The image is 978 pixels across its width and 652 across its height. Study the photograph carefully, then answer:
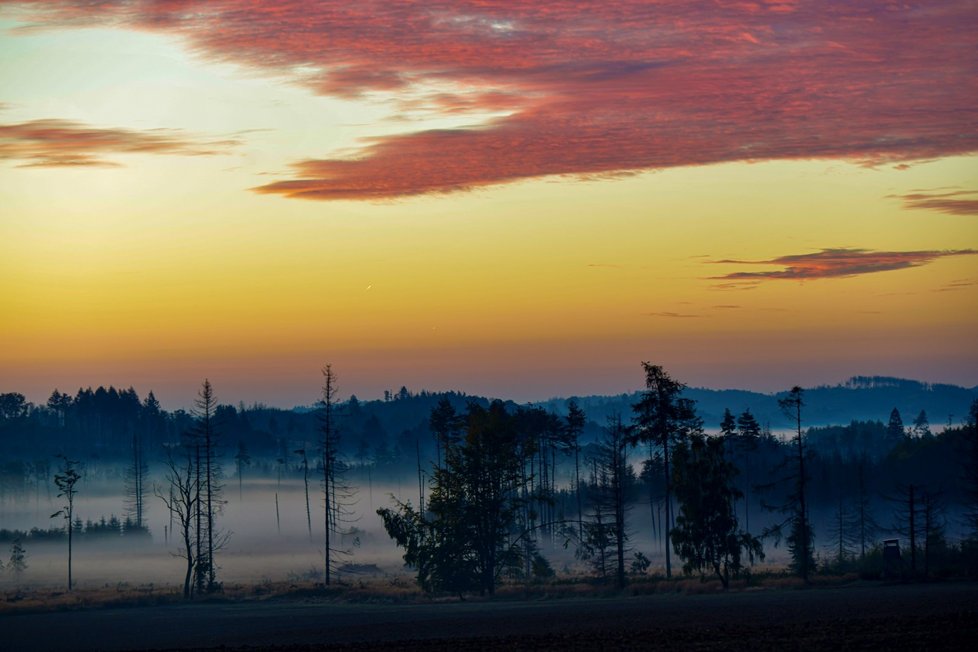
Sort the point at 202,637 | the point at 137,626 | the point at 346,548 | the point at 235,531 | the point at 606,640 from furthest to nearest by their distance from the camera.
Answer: the point at 235,531 < the point at 346,548 < the point at 137,626 < the point at 202,637 < the point at 606,640

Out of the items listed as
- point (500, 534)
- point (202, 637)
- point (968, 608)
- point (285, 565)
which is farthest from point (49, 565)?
point (968, 608)

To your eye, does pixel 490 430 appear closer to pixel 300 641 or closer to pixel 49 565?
pixel 300 641

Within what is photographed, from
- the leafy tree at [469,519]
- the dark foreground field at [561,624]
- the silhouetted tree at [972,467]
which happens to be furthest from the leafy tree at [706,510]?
the silhouetted tree at [972,467]

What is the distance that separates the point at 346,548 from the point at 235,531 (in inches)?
1296

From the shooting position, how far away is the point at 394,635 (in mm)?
39719

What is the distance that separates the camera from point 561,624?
41125mm

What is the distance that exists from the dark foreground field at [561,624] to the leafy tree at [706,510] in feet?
16.3

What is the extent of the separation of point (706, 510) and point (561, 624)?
22.3 metres

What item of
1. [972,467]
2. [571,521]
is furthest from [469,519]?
[972,467]

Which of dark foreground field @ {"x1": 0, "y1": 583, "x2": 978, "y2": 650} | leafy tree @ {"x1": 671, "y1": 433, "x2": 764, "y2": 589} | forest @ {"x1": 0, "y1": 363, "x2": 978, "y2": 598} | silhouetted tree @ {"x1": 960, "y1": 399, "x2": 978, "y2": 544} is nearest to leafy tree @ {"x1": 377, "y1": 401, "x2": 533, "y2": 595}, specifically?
forest @ {"x1": 0, "y1": 363, "x2": 978, "y2": 598}

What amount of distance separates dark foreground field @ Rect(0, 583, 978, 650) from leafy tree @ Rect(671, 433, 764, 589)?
496 cm

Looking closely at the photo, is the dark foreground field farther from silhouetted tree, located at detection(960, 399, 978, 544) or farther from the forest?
silhouetted tree, located at detection(960, 399, 978, 544)

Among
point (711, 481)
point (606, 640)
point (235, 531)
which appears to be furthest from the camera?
point (235, 531)

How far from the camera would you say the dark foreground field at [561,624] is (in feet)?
111
